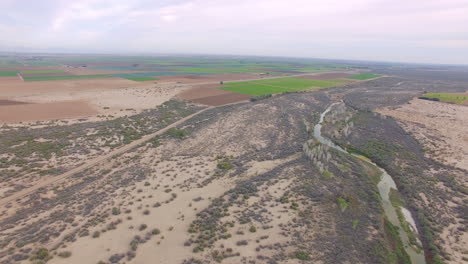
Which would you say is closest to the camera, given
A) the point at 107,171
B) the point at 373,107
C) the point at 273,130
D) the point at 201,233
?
the point at 201,233

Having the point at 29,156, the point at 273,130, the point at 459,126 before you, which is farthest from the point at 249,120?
the point at 459,126

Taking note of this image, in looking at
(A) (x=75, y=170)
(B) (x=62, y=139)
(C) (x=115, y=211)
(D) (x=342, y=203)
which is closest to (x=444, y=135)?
(D) (x=342, y=203)

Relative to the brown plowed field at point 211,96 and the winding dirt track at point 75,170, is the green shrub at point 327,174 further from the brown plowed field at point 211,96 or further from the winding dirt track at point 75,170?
the brown plowed field at point 211,96

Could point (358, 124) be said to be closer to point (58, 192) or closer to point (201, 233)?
point (201, 233)

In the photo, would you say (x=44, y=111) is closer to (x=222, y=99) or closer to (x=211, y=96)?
(x=211, y=96)

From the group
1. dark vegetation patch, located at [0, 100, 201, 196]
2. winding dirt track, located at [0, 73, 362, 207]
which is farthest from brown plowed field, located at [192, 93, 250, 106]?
winding dirt track, located at [0, 73, 362, 207]

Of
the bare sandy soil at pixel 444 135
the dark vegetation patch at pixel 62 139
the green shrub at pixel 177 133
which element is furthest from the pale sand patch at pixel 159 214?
the bare sandy soil at pixel 444 135
